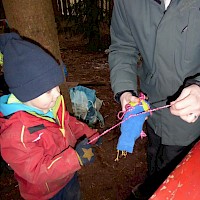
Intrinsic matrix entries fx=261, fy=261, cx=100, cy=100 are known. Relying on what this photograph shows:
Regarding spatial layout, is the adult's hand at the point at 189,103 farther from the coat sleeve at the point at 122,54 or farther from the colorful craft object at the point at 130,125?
the coat sleeve at the point at 122,54

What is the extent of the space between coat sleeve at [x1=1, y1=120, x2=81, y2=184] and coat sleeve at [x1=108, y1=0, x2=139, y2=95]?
0.65 metres

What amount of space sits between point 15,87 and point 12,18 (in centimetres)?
103

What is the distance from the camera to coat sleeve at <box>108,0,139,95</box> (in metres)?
2.03

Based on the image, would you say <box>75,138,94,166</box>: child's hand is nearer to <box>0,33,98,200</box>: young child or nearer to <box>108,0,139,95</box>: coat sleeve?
<box>0,33,98,200</box>: young child

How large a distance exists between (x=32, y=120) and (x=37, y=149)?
0.69 feet

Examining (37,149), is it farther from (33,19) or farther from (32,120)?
(33,19)

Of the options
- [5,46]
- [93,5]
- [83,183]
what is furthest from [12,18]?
[93,5]

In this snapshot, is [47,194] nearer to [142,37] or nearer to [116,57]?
[116,57]

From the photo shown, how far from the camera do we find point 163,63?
1805mm

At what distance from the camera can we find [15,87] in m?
1.85

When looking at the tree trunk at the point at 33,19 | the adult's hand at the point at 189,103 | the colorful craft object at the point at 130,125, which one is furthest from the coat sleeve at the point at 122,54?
the tree trunk at the point at 33,19

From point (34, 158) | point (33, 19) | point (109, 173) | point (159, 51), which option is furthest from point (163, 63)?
point (109, 173)

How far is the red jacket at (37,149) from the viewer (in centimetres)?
182

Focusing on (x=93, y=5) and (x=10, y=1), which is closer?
(x=10, y=1)
